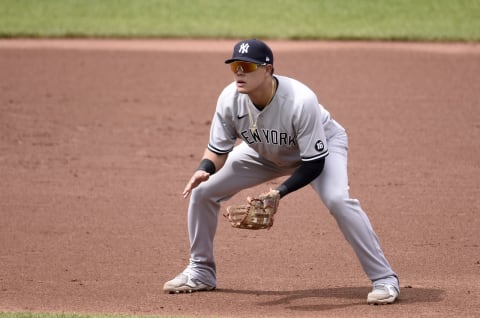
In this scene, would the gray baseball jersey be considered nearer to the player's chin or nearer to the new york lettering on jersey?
the new york lettering on jersey

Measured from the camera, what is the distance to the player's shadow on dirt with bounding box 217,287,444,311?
623 centimetres

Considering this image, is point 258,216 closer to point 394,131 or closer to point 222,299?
point 222,299

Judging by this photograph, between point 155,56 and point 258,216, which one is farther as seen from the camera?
point 155,56

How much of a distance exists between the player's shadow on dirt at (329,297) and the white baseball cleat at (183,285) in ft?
0.52

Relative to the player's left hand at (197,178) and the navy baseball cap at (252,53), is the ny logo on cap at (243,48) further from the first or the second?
the player's left hand at (197,178)

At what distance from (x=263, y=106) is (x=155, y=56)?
921 centimetres

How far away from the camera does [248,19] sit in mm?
17484

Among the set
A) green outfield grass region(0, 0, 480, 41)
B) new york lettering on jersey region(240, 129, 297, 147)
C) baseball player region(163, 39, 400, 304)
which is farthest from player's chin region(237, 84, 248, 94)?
green outfield grass region(0, 0, 480, 41)

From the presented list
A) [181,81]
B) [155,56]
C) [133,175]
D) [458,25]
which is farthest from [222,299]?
[458,25]

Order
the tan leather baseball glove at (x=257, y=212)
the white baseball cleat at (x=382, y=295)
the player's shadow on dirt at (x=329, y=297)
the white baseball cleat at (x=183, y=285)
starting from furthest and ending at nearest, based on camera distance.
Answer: the white baseball cleat at (x=183, y=285), the player's shadow on dirt at (x=329, y=297), the white baseball cleat at (x=382, y=295), the tan leather baseball glove at (x=257, y=212)

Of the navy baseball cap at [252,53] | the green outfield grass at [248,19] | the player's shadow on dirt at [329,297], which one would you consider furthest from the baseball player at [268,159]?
the green outfield grass at [248,19]

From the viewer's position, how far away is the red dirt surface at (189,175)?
656 cm

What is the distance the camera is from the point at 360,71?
14.1 m

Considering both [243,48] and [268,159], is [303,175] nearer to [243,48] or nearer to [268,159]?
[268,159]
